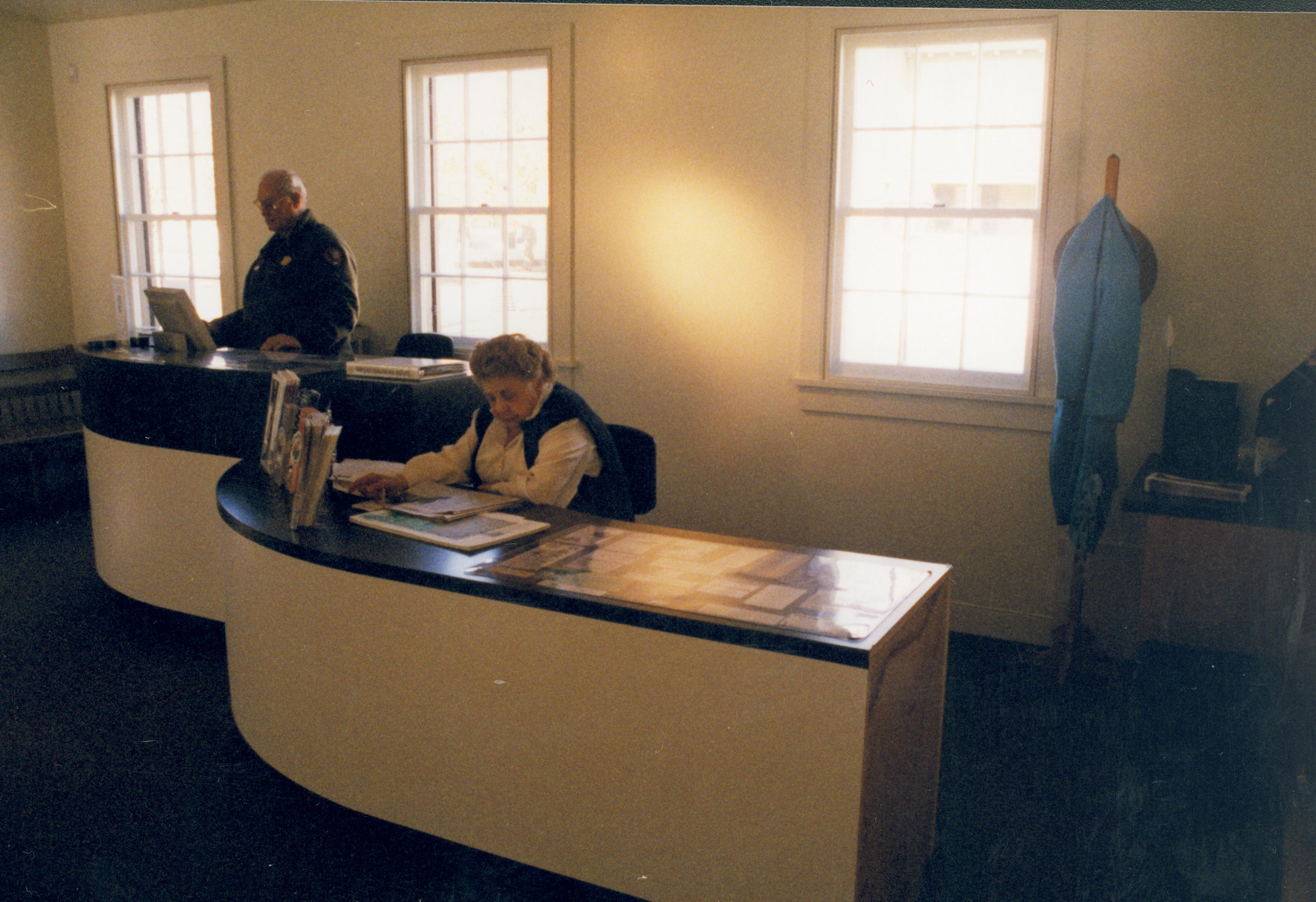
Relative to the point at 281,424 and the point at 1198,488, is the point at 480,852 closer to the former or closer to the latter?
the point at 281,424

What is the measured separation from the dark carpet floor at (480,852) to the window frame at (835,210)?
1.04m

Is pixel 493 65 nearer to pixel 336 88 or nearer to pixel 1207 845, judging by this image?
pixel 336 88

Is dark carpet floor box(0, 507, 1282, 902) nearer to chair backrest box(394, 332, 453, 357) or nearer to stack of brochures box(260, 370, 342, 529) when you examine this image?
stack of brochures box(260, 370, 342, 529)

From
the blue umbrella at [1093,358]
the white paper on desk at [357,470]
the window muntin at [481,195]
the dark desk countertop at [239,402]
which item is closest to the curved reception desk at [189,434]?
the dark desk countertop at [239,402]

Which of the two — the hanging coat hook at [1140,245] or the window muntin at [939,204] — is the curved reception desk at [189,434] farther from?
the hanging coat hook at [1140,245]

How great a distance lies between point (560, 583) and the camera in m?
2.17

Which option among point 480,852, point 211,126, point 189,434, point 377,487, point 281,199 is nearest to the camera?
point 480,852

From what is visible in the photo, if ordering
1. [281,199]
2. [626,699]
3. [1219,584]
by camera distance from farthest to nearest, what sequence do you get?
[281,199] < [1219,584] < [626,699]

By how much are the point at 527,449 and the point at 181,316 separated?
2019 millimetres

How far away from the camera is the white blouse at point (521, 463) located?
2934 millimetres

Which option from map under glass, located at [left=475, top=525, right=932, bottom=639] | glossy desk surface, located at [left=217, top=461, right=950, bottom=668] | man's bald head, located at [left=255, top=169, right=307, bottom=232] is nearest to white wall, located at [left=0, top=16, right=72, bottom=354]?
man's bald head, located at [left=255, top=169, right=307, bottom=232]

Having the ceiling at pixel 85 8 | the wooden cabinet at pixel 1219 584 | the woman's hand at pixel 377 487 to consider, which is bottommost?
the wooden cabinet at pixel 1219 584

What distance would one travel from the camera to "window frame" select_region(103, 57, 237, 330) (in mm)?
6188

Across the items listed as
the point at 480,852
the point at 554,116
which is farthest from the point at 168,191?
the point at 480,852
